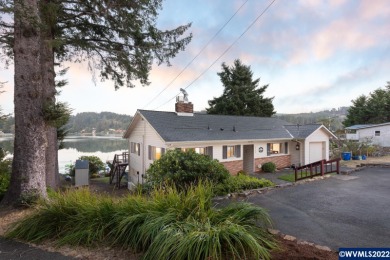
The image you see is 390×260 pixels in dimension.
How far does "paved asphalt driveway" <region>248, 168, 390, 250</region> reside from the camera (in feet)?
17.7

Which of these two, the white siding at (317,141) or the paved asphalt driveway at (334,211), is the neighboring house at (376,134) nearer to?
the white siding at (317,141)

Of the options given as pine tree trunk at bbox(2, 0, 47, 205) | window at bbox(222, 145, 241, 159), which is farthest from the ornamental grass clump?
window at bbox(222, 145, 241, 159)

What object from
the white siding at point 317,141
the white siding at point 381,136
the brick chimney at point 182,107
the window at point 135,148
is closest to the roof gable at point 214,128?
the brick chimney at point 182,107

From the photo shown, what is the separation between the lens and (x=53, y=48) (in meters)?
10.7

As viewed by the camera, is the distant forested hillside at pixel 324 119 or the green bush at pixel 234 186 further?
the distant forested hillside at pixel 324 119

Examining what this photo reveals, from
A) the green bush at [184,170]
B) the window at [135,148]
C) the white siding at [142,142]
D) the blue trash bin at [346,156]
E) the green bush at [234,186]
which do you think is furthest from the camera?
the blue trash bin at [346,156]

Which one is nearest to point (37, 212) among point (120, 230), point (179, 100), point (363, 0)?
point (120, 230)

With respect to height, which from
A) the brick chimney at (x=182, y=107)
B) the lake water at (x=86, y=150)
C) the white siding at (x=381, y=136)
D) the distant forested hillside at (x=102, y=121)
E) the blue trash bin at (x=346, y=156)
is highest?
the distant forested hillside at (x=102, y=121)

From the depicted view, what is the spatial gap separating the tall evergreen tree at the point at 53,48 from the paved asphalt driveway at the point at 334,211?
756cm

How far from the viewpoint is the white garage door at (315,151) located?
2152 centimetres

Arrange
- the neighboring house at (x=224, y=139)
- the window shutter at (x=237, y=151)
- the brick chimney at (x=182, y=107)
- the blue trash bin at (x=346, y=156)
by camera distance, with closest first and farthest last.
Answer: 1. the neighboring house at (x=224, y=139)
2. the window shutter at (x=237, y=151)
3. the brick chimney at (x=182, y=107)
4. the blue trash bin at (x=346, y=156)

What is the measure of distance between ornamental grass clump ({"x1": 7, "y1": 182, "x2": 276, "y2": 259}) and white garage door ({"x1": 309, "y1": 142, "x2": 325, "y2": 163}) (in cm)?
1853

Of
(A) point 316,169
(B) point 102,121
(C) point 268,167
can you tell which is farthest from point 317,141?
(B) point 102,121

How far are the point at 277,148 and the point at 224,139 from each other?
23.6 ft
